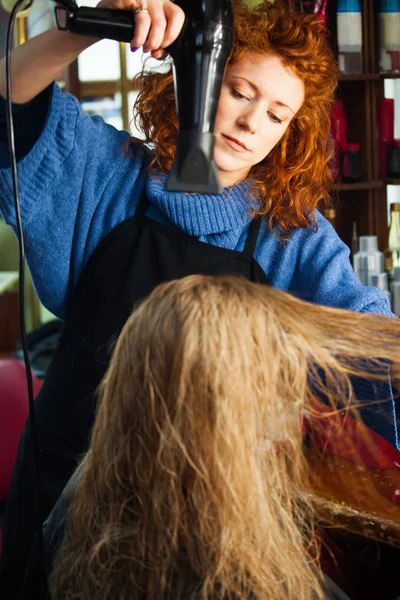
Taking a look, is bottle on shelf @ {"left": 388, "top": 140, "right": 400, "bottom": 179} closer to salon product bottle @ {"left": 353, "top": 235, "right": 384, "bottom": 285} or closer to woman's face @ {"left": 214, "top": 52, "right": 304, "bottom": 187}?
salon product bottle @ {"left": 353, "top": 235, "right": 384, "bottom": 285}

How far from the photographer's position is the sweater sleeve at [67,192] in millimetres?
1227

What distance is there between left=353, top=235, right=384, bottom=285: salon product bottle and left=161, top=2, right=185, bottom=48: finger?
5.46 ft

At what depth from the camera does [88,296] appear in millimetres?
1360

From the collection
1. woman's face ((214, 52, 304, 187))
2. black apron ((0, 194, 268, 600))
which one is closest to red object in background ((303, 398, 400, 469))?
black apron ((0, 194, 268, 600))

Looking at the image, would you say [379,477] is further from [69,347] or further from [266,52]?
[266,52]

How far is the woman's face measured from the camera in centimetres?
130

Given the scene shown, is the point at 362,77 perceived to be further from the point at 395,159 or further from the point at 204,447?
the point at 204,447

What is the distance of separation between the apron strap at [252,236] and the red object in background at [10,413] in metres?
0.88

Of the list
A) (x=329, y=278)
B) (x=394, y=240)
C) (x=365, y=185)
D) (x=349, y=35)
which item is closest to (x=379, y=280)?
(x=394, y=240)

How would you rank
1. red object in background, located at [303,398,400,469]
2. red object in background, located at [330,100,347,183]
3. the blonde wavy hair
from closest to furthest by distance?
the blonde wavy hair
red object in background, located at [303,398,400,469]
red object in background, located at [330,100,347,183]

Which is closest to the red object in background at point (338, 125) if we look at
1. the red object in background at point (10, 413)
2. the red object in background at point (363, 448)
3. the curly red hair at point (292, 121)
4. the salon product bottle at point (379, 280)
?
the salon product bottle at point (379, 280)

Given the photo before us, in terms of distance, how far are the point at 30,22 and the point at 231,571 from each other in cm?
308

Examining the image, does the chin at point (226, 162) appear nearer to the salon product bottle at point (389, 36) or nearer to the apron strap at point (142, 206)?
the apron strap at point (142, 206)

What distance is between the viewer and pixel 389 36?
2.52 meters
